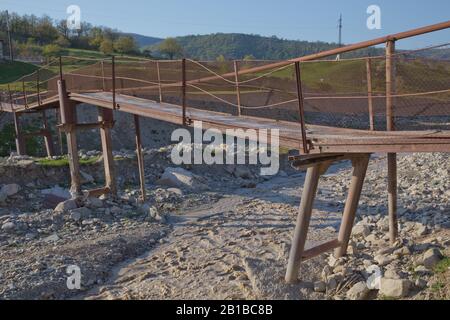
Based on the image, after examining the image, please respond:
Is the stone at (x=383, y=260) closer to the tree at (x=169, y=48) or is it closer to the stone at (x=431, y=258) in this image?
the stone at (x=431, y=258)

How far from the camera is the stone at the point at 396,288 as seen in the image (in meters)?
5.99

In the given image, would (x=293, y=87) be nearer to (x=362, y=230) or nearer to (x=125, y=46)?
(x=362, y=230)

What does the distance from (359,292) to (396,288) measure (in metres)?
0.44

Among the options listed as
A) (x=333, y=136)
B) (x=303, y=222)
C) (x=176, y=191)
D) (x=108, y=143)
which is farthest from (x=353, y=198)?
(x=176, y=191)

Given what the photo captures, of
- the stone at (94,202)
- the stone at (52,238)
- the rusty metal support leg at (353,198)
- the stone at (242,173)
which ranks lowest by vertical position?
the stone at (242,173)

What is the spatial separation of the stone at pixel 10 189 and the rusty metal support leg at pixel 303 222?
8.12 metres

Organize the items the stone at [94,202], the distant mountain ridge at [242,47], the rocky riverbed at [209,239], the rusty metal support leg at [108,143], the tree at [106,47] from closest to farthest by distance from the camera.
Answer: the rocky riverbed at [209,239], the stone at [94,202], the rusty metal support leg at [108,143], the tree at [106,47], the distant mountain ridge at [242,47]

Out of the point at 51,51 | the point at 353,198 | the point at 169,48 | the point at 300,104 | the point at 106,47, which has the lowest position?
the point at 353,198

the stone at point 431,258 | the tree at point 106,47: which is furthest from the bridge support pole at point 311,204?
the tree at point 106,47

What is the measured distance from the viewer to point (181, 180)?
47.7 feet

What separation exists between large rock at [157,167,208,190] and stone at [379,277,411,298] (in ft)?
28.0

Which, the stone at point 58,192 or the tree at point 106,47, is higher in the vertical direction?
the tree at point 106,47

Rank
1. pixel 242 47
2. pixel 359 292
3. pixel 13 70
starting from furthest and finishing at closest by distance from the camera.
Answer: pixel 242 47
pixel 13 70
pixel 359 292

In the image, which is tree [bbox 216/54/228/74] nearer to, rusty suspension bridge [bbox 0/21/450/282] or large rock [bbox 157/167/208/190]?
rusty suspension bridge [bbox 0/21/450/282]
